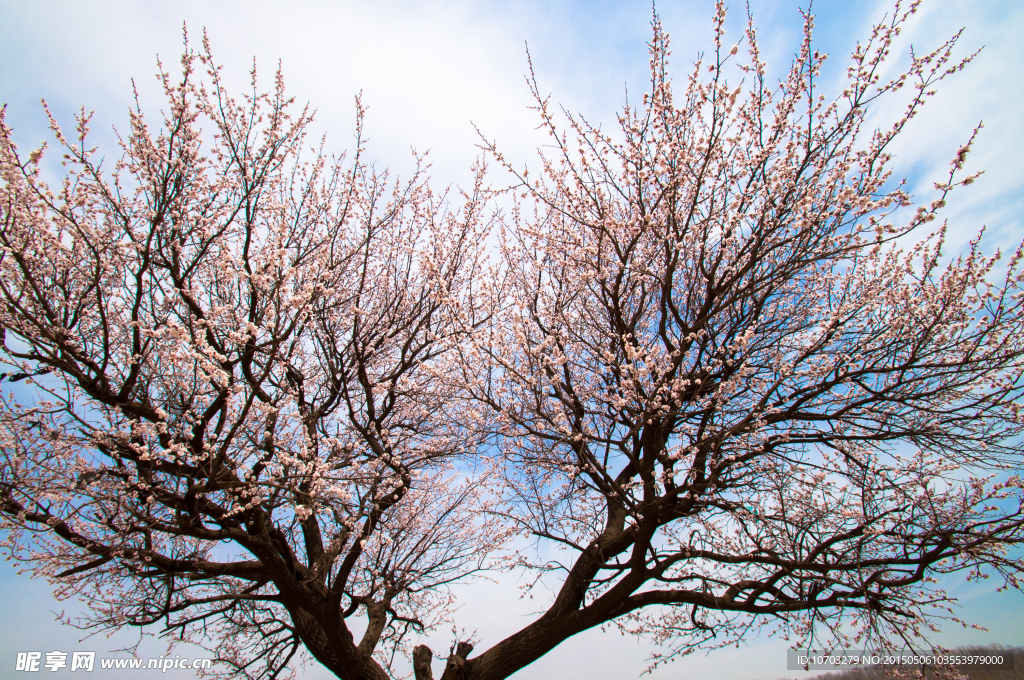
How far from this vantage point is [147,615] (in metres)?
7.36

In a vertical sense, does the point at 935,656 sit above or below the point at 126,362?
below

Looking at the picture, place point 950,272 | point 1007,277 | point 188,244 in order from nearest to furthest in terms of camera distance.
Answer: point 1007,277 → point 950,272 → point 188,244

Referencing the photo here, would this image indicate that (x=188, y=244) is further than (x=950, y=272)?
Yes

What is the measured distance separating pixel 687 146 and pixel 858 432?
3.88m

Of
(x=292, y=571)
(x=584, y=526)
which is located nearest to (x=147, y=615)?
(x=292, y=571)

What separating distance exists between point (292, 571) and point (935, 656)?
7303mm

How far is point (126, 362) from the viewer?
248 inches

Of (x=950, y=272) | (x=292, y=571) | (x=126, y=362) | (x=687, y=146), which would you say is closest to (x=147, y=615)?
(x=292, y=571)

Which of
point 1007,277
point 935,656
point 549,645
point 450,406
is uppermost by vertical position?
point 450,406

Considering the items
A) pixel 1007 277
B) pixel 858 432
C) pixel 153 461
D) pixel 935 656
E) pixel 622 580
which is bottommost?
pixel 935 656

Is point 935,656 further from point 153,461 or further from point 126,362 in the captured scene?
point 126,362

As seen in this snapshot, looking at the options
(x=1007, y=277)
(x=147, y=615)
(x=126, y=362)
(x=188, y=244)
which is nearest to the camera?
(x=1007, y=277)

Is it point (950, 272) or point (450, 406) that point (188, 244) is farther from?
point (950, 272)

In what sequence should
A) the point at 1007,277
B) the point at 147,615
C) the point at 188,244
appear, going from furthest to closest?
1. the point at 147,615
2. the point at 188,244
3. the point at 1007,277
